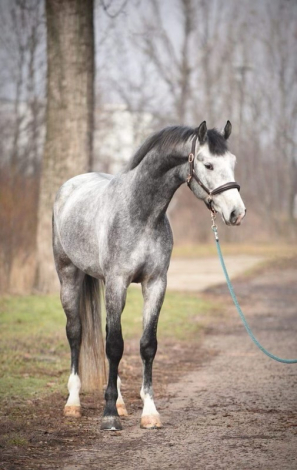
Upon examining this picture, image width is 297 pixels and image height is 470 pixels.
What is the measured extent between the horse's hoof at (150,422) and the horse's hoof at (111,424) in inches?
6.0

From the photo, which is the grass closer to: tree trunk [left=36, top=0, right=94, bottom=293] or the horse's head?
tree trunk [left=36, top=0, right=94, bottom=293]

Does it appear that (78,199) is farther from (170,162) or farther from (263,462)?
(263,462)

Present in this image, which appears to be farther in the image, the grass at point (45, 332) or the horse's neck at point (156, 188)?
the grass at point (45, 332)

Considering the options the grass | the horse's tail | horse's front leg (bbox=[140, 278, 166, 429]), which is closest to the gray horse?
horse's front leg (bbox=[140, 278, 166, 429])

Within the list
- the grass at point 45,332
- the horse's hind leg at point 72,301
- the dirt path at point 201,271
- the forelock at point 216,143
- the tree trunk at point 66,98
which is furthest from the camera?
the dirt path at point 201,271

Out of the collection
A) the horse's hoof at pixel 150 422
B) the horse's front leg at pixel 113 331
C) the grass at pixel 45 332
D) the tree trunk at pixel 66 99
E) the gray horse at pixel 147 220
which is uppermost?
the tree trunk at pixel 66 99

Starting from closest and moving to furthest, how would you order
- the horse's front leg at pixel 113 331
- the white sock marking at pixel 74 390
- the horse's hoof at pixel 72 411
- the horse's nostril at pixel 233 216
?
the horse's nostril at pixel 233 216 < the horse's front leg at pixel 113 331 < the horse's hoof at pixel 72 411 < the white sock marking at pixel 74 390

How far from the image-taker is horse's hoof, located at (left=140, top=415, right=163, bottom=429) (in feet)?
15.9

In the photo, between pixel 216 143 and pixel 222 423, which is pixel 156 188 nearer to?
pixel 216 143

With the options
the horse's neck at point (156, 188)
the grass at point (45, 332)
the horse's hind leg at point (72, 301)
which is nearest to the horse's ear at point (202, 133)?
the horse's neck at point (156, 188)

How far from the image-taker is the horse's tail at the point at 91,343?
19.3 ft

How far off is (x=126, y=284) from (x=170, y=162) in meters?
0.88

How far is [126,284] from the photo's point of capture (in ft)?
16.4

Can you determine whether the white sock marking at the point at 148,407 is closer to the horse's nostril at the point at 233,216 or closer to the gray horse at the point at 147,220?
the gray horse at the point at 147,220
